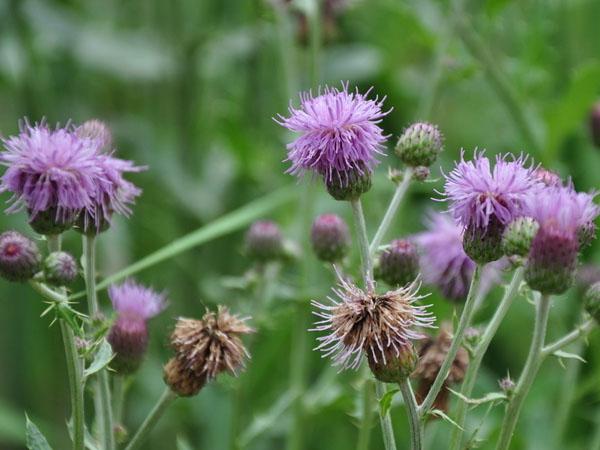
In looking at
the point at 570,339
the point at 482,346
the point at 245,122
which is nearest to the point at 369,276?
the point at 482,346

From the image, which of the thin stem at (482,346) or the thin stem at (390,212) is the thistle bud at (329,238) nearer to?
the thin stem at (390,212)

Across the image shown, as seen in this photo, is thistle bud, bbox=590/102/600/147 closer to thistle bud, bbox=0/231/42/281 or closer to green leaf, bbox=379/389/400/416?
green leaf, bbox=379/389/400/416

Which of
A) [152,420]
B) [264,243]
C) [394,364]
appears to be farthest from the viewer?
[264,243]

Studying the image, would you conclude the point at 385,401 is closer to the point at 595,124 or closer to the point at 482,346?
the point at 482,346

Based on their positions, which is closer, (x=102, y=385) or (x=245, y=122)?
(x=102, y=385)

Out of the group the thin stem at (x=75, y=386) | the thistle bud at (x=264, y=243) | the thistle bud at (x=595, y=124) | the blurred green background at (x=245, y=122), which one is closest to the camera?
the thin stem at (x=75, y=386)

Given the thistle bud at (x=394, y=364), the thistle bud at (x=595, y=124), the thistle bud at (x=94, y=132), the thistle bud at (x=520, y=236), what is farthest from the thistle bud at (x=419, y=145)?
the thistle bud at (x=595, y=124)

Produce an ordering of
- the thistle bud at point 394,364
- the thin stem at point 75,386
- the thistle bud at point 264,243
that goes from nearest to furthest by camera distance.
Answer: the thistle bud at point 394,364
the thin stem at point 75,386
the thistle bud at point 264,243
